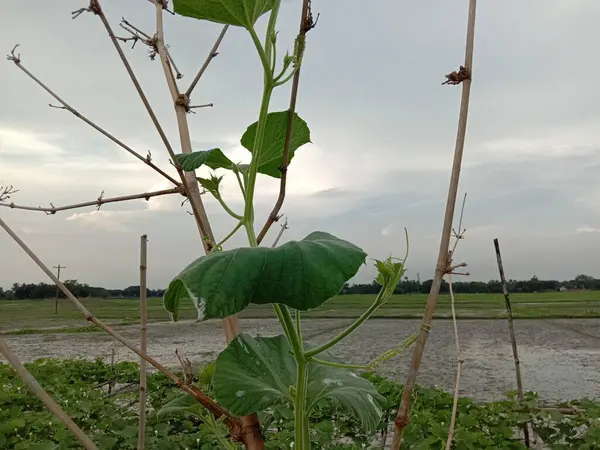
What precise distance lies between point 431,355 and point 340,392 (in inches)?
242

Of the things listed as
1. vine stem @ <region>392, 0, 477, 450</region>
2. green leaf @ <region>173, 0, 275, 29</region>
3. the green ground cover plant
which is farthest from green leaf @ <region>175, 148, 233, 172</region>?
the green ground cover plant

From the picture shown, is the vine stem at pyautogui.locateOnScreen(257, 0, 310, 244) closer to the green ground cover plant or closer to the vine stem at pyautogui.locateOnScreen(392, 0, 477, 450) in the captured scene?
the vine stem at pyautogui.locateOnScreen(392, 0, 477, 450)

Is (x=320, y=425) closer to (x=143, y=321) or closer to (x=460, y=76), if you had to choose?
(x=143, y=321)

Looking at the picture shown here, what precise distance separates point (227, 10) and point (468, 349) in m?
7.21

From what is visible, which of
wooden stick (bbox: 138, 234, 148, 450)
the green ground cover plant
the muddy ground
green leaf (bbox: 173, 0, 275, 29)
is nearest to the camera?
green leaf (bbox: 173, 0, 275, 29)

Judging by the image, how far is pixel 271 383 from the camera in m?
0.75

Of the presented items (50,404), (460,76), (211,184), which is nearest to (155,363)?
(50,404)

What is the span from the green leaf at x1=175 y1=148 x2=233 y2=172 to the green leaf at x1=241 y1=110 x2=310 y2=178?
48mm

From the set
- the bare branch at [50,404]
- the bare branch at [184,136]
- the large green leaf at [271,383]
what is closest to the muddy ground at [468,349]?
the large green leaf at [271,383]

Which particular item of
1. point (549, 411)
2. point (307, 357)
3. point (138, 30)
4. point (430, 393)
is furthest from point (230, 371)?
point (430, 393)

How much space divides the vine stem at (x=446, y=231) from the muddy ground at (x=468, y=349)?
307 centimetres

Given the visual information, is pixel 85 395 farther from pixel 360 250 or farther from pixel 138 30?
pixel 360 250

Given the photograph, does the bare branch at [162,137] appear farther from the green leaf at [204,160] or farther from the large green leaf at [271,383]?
the large green leaf at [271,383]

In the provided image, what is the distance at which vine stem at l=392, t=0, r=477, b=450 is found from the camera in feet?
2.17
